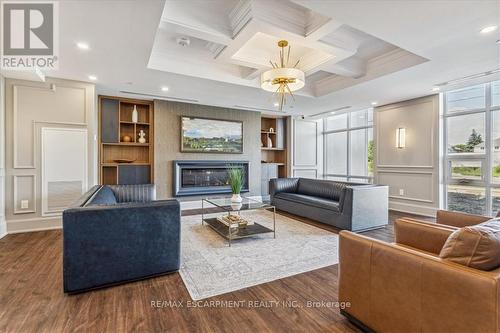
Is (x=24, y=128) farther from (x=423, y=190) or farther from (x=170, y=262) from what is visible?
(x=423, y=190)

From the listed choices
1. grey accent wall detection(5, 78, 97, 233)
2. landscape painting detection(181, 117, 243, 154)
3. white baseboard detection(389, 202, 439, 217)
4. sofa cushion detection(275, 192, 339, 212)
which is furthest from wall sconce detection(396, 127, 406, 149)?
grey accent wall detection(5, 78, 97, 233)

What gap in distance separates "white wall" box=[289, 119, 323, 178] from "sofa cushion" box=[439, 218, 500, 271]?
6.40 metres

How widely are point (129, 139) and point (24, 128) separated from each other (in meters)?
1.88

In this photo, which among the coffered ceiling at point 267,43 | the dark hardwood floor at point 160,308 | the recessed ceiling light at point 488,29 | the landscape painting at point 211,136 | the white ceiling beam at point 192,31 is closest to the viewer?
the dark hardwood floor at point 160,308

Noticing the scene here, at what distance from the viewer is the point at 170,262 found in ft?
8.02

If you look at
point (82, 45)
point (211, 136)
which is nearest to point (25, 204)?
point (82, 45)

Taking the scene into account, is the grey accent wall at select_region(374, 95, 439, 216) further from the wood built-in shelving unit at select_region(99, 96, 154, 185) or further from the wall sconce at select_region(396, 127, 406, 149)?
the wood built-in shelving unit at select_region(99, 96, 154, 185)

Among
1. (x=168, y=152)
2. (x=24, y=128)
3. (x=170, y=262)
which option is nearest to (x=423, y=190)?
(x=170, y=262)

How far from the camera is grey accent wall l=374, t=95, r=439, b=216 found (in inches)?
198

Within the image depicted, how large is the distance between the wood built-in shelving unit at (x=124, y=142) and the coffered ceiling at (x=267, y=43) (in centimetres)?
67

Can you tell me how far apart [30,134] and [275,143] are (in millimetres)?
5821

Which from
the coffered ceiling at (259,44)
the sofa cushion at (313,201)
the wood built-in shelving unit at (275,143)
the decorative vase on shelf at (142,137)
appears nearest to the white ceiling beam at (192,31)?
the coffered ceiling at (259,44)

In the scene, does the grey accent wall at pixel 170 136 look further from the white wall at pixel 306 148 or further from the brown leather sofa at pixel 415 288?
the brown leather sofa at pixel 415 288

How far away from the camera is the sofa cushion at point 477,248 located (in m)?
1.18
